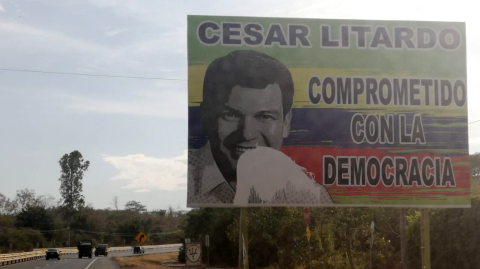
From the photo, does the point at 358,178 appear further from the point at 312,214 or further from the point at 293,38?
the point at 312,214

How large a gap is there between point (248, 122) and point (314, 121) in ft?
6.23

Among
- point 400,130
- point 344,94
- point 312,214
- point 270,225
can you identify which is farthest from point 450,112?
point 270,225

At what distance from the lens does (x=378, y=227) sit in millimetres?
32812

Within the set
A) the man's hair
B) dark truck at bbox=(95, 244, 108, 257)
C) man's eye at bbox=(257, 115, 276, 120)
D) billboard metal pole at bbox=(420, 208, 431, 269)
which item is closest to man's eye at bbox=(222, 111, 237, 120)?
the man's hair

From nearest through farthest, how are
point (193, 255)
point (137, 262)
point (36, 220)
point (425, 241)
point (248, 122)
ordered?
point (248, 122) < point (425, 241) < point (193, 255) < point (137, 262) < point (36, 220)

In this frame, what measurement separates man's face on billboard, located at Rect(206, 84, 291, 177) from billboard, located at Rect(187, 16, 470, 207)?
0.03 metres

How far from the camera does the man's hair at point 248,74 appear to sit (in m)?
17.2

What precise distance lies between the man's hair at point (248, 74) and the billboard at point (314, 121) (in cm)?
3

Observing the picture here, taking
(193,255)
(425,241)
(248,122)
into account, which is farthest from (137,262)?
(425,241)

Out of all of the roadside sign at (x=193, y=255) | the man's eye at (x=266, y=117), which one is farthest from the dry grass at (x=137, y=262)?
the man's eye at (x=266, y=117)

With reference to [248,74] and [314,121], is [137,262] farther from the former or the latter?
[314,121]

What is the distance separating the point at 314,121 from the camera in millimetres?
17266

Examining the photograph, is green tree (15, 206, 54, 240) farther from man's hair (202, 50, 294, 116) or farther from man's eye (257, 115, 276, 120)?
man's eye (257, 115, 276, 120)

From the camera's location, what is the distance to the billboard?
55.6ft
